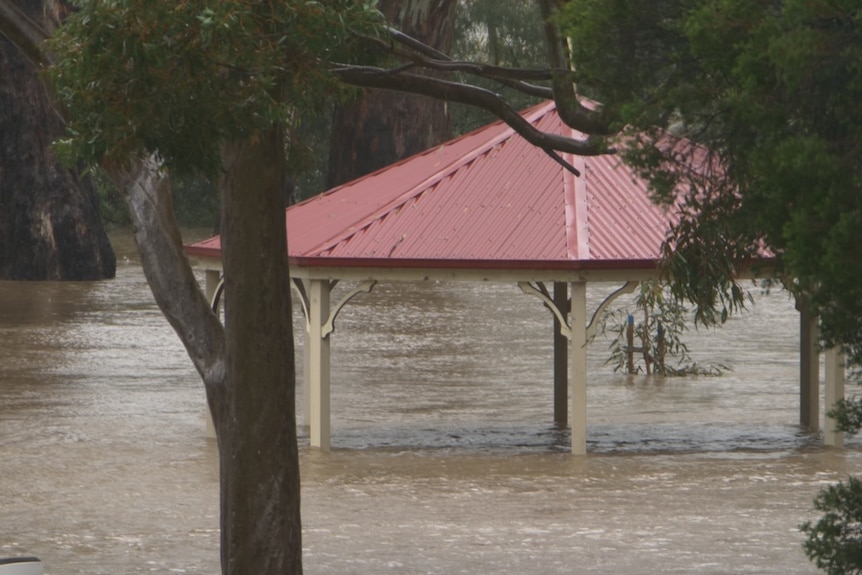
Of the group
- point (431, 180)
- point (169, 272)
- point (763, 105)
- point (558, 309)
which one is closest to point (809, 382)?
point (558, 309)

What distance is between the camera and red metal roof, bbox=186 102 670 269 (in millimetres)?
17266

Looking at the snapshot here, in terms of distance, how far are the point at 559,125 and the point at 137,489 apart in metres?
5.63

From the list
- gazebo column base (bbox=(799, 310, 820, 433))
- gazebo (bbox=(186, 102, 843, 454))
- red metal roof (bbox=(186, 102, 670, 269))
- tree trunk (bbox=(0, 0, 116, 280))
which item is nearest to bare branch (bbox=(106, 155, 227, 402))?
gazebo (bbox=(186, 102, 843, 454))

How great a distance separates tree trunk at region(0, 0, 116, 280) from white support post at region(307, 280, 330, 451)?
23.7m

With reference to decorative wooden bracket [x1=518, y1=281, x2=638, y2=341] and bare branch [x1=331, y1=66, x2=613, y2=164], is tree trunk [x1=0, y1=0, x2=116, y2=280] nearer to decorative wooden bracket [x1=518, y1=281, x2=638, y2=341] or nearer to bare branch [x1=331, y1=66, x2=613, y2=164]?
decorative wooden bracket [x1=518, y1=281, x2=638, y2=341]

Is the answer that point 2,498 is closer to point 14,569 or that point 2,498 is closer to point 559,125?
point 559,125

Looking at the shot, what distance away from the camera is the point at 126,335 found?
30.0m

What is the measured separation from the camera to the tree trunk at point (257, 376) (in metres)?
10.5

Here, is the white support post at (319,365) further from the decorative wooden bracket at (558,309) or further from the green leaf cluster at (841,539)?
the green leaf cluster at (841,539)

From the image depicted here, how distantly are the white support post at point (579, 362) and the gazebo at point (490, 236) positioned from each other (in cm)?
1

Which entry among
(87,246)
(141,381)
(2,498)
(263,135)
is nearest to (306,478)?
(2,498)

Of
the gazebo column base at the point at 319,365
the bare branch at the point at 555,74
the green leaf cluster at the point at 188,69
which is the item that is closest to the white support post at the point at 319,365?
the gazebo column base at the point at 319,365

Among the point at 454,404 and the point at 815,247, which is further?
the point at 454,404

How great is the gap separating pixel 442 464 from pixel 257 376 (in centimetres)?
662
